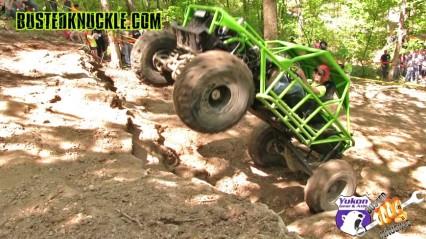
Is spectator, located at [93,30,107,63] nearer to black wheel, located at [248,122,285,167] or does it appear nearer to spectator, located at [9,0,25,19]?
spectator, located at [9,0,25,19]

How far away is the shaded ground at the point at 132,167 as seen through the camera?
3.03 metres

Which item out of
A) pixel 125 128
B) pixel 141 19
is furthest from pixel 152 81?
pixel 141 19

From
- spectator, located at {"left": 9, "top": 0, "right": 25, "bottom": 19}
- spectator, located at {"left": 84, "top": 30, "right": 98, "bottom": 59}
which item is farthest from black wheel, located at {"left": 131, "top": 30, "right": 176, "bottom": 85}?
spectator, located at {"left": 9, "top": 0, "right": 25, "bottom": 19}

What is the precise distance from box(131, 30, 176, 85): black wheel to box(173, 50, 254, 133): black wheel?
119cm

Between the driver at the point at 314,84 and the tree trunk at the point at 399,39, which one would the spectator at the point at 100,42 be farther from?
the tree trunk at the point at 399,39

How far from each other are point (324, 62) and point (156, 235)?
11.0 feet

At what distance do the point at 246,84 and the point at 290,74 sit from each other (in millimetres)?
817

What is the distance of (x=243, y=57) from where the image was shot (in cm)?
427

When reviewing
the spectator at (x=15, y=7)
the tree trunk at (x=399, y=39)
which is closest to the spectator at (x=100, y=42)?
the spectator at (x=15, y=7)

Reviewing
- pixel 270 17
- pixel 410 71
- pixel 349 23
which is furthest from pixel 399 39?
pixel 270 17

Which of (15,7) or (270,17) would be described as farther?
(15,7)

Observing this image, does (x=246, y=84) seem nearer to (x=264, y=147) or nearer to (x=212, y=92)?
(x=212, y=92)

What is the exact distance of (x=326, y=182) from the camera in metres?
4.93

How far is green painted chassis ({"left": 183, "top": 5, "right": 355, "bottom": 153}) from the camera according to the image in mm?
4005
